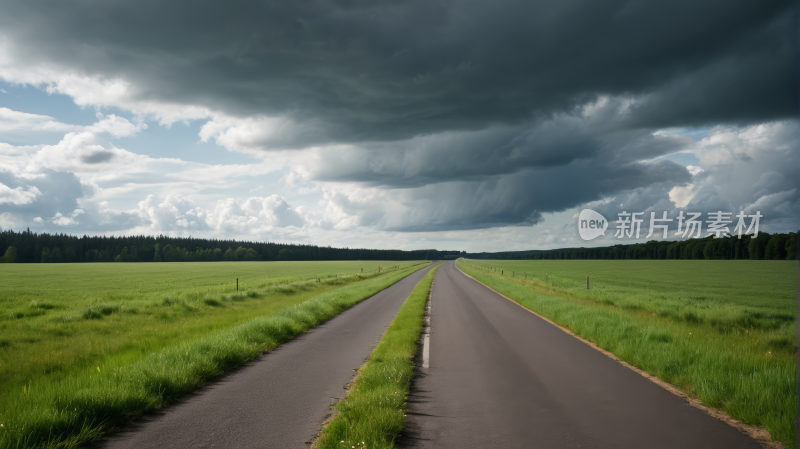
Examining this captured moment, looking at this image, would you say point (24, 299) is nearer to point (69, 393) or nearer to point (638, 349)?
point (69, 393)

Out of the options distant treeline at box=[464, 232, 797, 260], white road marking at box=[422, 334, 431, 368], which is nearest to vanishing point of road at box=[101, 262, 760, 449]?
white road marking at box=[422, 334, 431, 368]

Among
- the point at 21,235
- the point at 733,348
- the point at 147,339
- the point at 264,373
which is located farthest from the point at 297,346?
the point at 21,235

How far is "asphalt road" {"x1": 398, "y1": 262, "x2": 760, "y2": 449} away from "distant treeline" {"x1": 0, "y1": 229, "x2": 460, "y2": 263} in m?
160

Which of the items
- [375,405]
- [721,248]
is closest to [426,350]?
[375,405]

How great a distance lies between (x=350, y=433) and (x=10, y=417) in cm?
472

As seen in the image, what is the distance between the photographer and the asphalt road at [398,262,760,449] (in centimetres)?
495

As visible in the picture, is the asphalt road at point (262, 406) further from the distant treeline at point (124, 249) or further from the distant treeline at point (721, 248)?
the distant treeline at point (124, 249)

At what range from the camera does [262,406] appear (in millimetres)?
6191

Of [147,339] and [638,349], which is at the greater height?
[638,349]

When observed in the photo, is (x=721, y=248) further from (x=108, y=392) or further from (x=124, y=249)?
(x=124, y=249)

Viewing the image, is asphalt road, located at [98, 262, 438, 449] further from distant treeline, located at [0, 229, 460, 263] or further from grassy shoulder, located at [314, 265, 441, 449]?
distant treeline, located at [0, 229, 460, 263]

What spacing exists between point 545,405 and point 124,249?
16903 centimetres

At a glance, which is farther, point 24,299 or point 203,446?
point 24,299

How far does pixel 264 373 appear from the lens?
8.19 m
